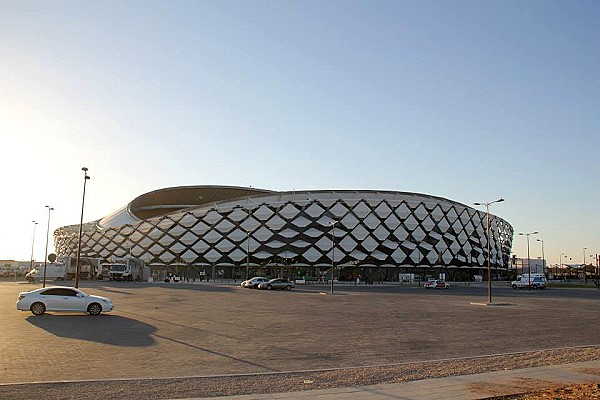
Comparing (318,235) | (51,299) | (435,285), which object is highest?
(318,235)

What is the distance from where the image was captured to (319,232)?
99.5 meters

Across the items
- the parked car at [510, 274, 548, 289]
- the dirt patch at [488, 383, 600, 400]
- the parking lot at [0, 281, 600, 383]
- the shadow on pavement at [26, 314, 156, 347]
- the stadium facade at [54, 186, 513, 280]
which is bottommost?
the shadow on pavement at [26, 314, 156, 347]

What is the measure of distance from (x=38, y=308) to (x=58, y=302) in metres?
0.87

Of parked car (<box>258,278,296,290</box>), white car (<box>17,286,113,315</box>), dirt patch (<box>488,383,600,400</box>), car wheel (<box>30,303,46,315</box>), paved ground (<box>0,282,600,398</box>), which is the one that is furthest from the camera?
parked car (<box>258,278,296,290</box>)

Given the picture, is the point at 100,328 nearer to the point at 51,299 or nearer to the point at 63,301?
the point at 63,301

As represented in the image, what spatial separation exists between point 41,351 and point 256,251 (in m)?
86.7

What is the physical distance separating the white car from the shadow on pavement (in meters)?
0.40

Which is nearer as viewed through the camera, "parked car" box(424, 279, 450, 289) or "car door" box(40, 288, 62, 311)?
"car door" box(40, 288, 62, 311)

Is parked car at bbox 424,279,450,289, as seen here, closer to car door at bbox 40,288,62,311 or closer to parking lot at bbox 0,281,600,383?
parking lot at bbox 0,281,600,383

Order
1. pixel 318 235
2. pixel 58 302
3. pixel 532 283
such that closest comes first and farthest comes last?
1. pixel 58 302
2. pixel 532 283
3. pixel 318 235

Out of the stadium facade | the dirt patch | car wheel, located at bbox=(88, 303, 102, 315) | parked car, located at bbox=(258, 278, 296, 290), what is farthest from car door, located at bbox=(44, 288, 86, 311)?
the stadium facade

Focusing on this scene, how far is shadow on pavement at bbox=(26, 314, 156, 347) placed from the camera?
16.6 m

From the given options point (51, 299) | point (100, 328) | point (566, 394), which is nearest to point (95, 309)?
point (51, 299)

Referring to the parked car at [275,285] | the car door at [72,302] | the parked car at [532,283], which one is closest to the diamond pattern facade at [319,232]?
the parked car at [532,283]
